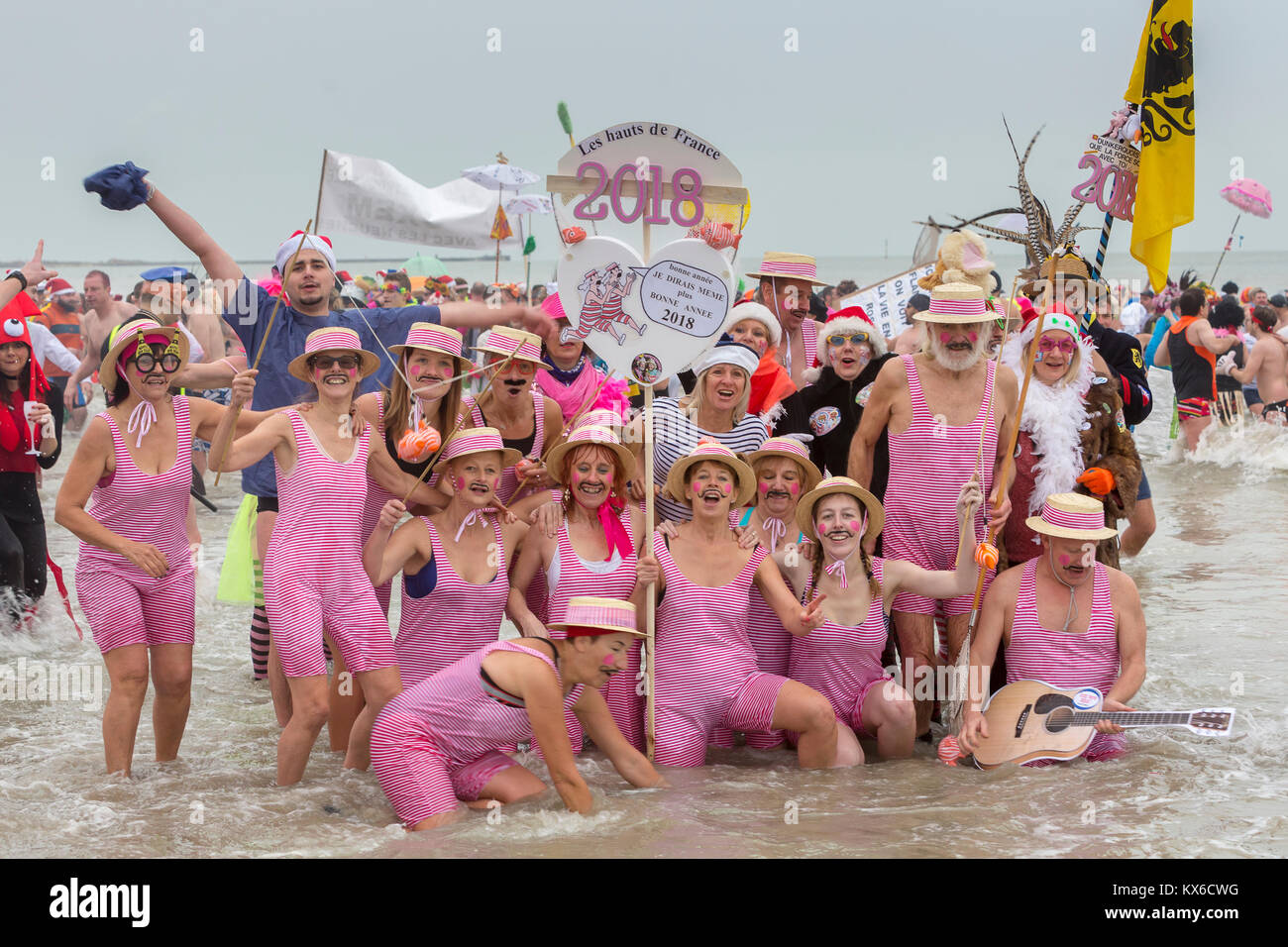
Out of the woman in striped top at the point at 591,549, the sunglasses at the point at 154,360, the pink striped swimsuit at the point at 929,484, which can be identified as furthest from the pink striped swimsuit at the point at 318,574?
the pink striped swimsuit at the point at 929,484

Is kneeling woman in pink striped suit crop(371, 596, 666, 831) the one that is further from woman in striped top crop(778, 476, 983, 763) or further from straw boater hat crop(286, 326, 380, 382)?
straw boater hat crop(286, 326, 380, 382)

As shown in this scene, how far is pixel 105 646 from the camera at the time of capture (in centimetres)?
548

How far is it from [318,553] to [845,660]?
2278 millimetres

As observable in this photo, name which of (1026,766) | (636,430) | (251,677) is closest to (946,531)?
(1026,766)

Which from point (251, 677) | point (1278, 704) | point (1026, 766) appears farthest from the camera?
point (251, 677)

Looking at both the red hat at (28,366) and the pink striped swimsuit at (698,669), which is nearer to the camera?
the pink striped swimsuit at (698,669)

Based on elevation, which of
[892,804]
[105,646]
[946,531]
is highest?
[946,531]

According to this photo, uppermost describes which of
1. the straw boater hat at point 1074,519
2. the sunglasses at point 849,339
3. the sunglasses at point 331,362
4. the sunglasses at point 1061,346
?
the sunglasses at point 849,339

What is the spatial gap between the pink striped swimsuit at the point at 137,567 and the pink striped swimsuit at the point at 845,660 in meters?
2.62

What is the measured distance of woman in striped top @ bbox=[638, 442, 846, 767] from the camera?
5.68 metres

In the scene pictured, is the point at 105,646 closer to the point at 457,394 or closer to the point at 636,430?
the point at 457,394

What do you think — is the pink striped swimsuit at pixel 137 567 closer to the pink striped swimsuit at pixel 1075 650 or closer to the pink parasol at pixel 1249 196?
the pink striped swimsuit at pixel 1075 650

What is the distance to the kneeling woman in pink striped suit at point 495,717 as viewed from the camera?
5020 millimetres

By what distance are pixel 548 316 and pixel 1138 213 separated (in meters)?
3.10
